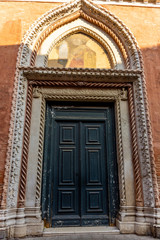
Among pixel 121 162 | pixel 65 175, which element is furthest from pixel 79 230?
pixel 121 162

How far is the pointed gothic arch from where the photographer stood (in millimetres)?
3088

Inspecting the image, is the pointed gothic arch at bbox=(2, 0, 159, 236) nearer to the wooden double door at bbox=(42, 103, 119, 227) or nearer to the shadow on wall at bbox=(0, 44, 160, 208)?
the shadow on wall at bbox=(0, 44, 160, 208)

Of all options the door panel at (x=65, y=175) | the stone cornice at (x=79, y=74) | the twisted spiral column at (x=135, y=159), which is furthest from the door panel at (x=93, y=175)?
the stone cornice at (x=79, y=74)

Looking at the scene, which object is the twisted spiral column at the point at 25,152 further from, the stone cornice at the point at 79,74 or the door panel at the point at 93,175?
the door panel at the point at 93,175

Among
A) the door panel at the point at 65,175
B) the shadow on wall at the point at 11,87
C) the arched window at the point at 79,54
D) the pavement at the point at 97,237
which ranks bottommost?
the pavement at the point at 97,237

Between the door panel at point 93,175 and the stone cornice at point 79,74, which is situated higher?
the stone cornice at point 79,74

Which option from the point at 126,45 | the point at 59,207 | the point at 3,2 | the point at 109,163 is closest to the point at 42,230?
the point at 59,207

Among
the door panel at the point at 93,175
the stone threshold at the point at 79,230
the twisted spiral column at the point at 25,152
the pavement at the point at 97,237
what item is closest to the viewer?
the pavement at the point at 97,237

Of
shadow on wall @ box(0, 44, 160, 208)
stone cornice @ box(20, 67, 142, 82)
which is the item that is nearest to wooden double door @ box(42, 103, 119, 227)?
stone cornice @ box(20, 67, 142, 82)

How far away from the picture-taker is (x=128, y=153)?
3.37m

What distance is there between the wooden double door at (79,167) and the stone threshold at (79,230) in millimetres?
127

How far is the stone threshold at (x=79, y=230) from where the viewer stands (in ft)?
9.46

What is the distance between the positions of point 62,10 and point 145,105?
2768 millimetres

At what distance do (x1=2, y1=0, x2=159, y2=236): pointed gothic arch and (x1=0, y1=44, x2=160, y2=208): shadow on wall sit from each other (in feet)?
0.37
